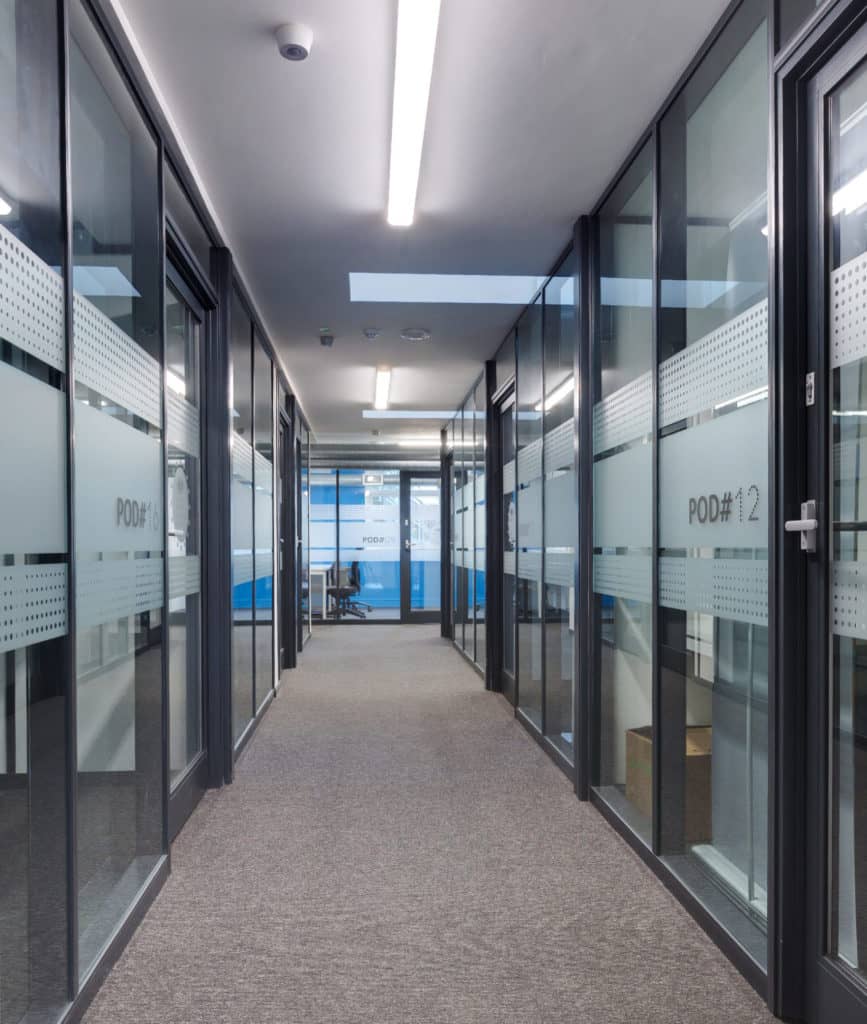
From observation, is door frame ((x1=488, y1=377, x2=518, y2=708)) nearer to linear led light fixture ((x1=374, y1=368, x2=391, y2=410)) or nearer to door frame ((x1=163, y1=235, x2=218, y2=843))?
linear led light fixture ((x1=374, y1=368, x2=391, y2=410))

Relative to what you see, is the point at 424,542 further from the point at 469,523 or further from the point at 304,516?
the point at 469,523

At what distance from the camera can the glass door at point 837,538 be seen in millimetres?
1815

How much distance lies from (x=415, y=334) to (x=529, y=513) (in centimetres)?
163

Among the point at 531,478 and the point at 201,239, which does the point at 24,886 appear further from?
the point at 531,478

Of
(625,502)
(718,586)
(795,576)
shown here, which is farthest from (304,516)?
(795,576)

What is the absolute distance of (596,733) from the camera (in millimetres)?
3805

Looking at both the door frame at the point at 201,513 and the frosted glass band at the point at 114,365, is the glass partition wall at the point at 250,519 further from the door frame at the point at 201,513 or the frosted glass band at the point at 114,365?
the frosted glass band at the point at 114,365

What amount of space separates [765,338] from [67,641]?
1.89m

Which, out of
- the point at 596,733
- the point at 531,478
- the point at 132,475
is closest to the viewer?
the point at 132,475

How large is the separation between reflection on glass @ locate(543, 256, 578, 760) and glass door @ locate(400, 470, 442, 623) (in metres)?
8.25

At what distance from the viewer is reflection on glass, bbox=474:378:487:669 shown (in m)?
7.29

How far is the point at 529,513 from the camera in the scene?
5.31 m

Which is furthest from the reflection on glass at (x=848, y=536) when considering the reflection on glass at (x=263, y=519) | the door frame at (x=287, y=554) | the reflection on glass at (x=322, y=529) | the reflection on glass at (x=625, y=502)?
the reflection on glass at (x=322, y=529)

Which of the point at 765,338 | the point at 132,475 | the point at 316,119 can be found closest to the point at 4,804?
the point at 132,475
